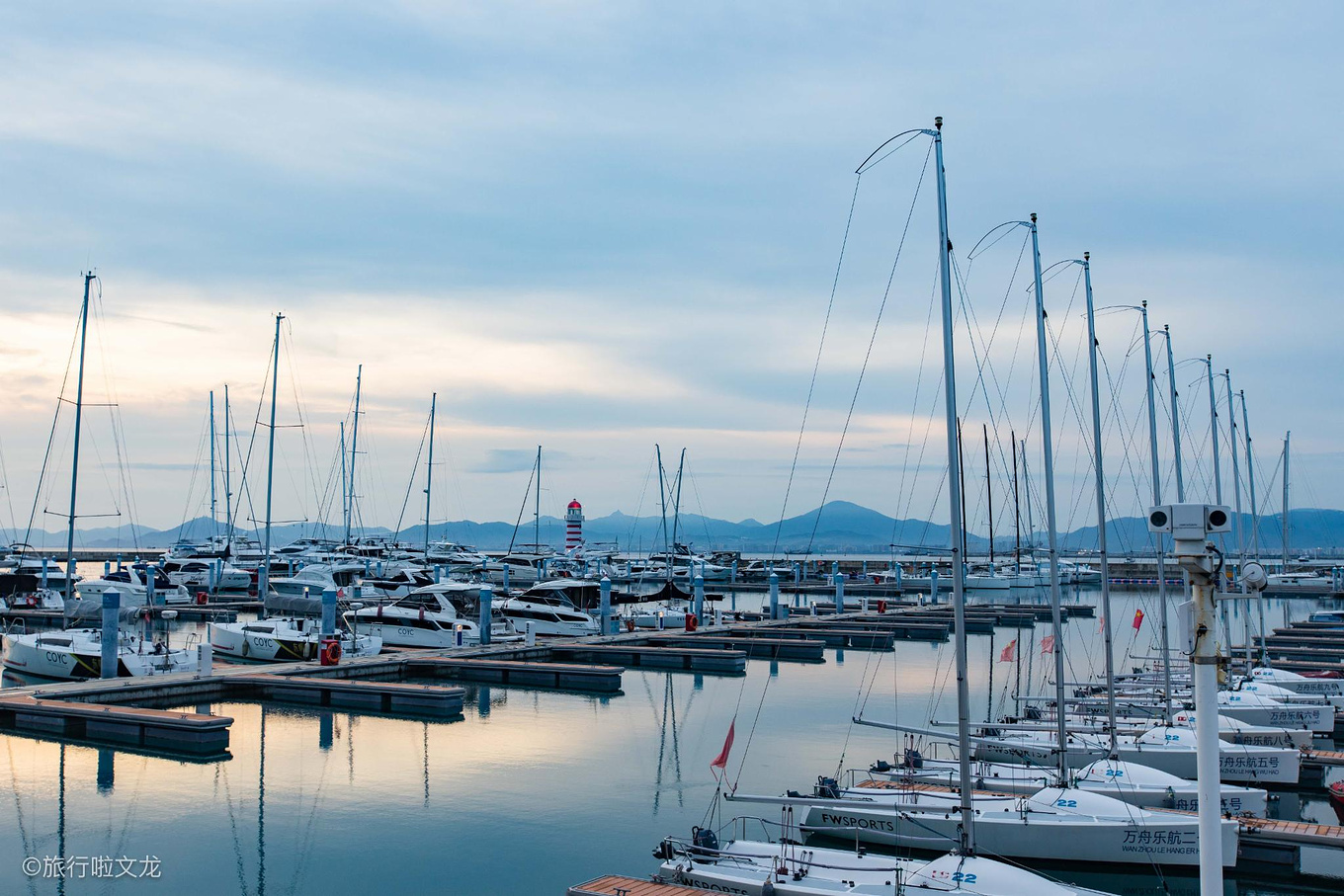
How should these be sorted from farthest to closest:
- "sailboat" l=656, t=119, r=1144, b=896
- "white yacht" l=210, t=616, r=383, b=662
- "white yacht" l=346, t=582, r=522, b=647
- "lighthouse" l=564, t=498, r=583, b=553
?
"lighthouse" l=564, t=498, r=583, b=553 < "white yacht" l=346, t=582, r=522, b=647 < "white yacht" l=210, t=616, r=383, b=662 < "sailboat" l=656, t=119, r=1144, b=896

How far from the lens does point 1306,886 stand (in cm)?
1689

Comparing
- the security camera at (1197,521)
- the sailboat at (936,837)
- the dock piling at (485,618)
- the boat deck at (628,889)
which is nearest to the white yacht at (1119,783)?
the sailboat at (936,837)

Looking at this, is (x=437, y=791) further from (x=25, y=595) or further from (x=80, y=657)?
(x=25, y=595)

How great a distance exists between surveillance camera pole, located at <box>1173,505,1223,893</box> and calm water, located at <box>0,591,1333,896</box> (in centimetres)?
860

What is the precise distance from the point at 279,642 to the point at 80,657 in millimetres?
6525

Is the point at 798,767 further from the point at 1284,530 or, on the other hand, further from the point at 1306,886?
the point at 1284,530

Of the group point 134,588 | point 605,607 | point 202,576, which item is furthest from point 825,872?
point 202,576

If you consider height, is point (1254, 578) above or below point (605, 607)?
above

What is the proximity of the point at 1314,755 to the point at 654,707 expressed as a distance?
57.4 ft

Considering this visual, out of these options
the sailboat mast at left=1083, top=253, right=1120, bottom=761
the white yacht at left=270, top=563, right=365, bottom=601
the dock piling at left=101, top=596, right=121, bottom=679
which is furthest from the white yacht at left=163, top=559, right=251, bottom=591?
the sailboat mast at left=1083, top=253, right=1120, bottom=761

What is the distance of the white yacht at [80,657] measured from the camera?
1268 inches

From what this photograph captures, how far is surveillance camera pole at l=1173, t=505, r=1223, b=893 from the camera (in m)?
8.50

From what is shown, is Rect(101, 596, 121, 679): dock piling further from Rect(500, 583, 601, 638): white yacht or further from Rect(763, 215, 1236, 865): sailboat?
Rect(763, 215, 1236, 865): sailboat

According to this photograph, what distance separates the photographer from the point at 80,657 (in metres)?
33.0
